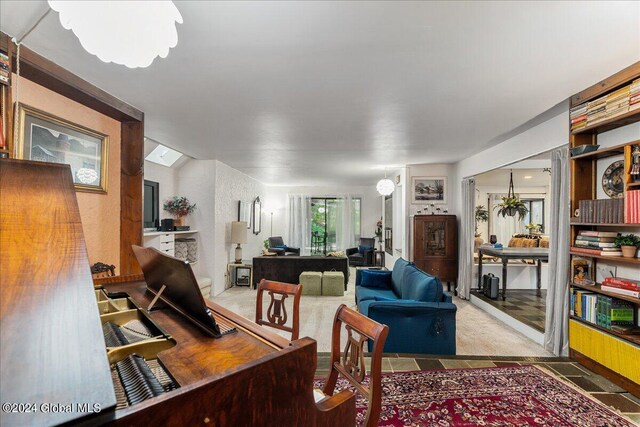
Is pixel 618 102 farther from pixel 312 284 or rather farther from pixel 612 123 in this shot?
pixel 312 284

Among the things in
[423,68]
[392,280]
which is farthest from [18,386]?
[392,280]

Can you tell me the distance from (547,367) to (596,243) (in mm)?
1181

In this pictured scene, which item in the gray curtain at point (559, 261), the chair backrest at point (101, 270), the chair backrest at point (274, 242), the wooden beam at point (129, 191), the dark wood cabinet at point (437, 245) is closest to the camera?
the chair backrest at point (101, 270)

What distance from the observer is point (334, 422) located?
0.97m

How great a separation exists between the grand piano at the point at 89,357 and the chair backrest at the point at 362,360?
0.24 metres

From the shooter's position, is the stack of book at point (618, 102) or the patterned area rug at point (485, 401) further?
the stack of book at point (618, 102)

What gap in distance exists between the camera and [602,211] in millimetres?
2586

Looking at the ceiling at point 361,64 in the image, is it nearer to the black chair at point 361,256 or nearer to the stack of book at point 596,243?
the stack of book at point 596,243

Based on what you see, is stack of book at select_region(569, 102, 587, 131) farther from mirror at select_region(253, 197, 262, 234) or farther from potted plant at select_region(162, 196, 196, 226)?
mirror at select_region(253, 197, 262, 234)

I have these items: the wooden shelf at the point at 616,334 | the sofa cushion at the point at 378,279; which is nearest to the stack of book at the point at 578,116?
the wooden shelf at the point at 616,334

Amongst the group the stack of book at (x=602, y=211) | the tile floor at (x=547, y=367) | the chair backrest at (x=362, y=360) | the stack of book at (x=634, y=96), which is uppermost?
the stack of book at (x=634, y=96)

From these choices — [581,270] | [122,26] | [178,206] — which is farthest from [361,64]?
[178,206]

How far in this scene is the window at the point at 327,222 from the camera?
33.0 ft

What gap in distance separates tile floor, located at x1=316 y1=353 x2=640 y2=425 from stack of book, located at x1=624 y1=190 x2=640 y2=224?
4.29ft
